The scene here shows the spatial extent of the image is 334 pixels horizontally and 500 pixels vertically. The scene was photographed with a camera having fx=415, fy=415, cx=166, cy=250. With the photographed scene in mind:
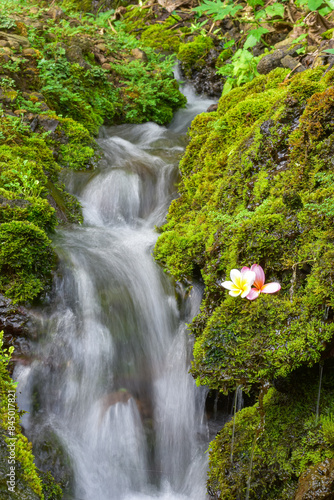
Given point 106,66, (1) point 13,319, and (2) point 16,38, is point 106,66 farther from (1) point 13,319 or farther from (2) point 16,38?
(1) point 13,319

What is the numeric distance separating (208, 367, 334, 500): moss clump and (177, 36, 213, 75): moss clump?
990cm

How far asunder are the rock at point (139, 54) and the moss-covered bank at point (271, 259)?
660cm

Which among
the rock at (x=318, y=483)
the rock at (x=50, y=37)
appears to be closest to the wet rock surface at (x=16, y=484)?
the rock at (x=318, y=483)

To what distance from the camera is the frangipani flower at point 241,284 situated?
256 centimetres

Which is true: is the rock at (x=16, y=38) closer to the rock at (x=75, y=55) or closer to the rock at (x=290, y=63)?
the rock at (x=75, y=55)

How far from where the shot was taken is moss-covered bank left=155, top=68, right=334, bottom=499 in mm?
2771

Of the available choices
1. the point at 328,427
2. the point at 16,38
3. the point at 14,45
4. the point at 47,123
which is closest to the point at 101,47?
the point at 16,38

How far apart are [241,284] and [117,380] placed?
2013mm

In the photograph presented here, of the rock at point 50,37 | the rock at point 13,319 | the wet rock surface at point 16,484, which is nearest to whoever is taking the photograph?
the wet rock surface at point 16,484

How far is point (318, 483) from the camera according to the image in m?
2.48

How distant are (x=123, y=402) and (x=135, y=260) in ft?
5.50

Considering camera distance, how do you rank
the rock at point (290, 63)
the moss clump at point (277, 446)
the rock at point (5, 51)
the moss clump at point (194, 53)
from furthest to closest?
the moss clump at point (194, 53), the rock at point (5, 51), the rock at point (290, 63), the moss clump at point (277, 446)

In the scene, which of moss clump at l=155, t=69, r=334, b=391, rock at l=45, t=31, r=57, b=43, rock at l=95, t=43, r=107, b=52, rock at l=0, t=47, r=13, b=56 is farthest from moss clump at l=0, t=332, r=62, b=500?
rock at l=95, t=43, r=107, b=52

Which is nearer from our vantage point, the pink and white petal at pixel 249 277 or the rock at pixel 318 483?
the rock at pixel 318 483
